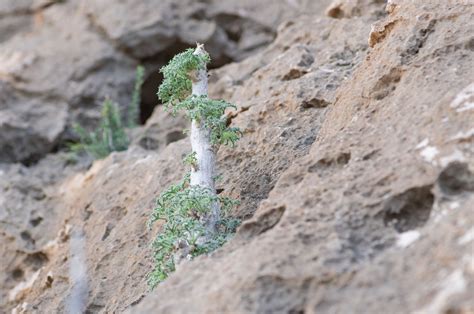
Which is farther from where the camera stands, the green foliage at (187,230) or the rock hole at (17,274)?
the rock hole at (17,274)

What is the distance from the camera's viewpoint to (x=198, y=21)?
6707 mm

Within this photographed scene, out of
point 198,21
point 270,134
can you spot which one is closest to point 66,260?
point 270,134

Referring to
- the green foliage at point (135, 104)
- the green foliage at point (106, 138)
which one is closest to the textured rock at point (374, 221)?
the green foliage at point (106, 138)

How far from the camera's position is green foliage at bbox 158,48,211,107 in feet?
10.3

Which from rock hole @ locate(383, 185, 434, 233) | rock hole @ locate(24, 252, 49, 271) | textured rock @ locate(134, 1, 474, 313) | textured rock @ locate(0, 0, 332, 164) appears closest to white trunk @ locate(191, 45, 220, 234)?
textured rock @ locate(134, 1, 474, 313)

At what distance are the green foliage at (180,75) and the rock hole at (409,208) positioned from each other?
116 centimetres

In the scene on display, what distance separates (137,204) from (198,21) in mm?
2958

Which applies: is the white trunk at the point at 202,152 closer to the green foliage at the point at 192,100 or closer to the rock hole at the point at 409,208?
the green foliage at the point at 192,100

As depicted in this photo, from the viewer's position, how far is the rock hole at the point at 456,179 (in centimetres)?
221

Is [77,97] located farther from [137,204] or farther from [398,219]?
[398,219]

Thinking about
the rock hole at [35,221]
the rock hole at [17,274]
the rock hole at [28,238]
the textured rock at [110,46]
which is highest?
the textured rock at [110,46]

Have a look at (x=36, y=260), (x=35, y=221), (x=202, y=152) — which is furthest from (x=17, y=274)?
(x=202, y=152)

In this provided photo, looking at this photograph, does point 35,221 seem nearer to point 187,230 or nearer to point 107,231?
point 107,231

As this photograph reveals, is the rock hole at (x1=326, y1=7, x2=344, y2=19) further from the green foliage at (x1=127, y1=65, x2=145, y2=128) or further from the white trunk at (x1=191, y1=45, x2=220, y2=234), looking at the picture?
the white trunk at (x1=191, y1=45, x2=220, y2=234)
